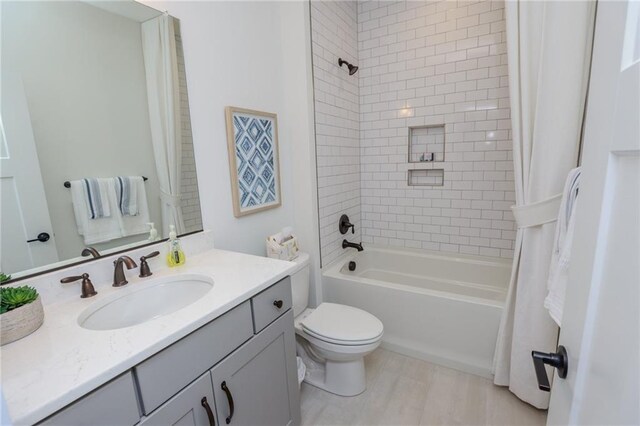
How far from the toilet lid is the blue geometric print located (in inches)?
31.5

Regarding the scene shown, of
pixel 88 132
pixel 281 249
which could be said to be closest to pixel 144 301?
pixel 88 132

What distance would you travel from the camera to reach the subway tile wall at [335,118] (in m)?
→ 2.17

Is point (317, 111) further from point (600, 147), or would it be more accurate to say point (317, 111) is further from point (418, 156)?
point (600, 147)

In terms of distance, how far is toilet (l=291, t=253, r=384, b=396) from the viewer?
1.62m

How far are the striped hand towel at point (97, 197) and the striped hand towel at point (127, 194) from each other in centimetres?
5

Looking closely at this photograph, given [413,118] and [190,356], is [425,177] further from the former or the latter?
[190,356]

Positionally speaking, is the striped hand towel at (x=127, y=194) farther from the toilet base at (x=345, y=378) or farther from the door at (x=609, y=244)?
the door at (x=609, y=244)

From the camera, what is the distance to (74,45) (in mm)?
1091

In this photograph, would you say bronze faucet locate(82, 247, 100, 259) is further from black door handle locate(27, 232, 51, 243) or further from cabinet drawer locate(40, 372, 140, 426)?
cabinet drawer locate(40, 372, 140, 426)

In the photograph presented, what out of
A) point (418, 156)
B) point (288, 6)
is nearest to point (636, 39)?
point (288, 6)

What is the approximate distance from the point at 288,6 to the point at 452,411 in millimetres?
2652

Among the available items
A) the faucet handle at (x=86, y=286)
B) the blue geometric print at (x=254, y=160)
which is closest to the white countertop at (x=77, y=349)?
the faucet handle at (x=86, y=286)

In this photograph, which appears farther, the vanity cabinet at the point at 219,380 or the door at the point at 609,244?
the vanity cabinet at the point at 219,380

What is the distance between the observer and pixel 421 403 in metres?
1.70
